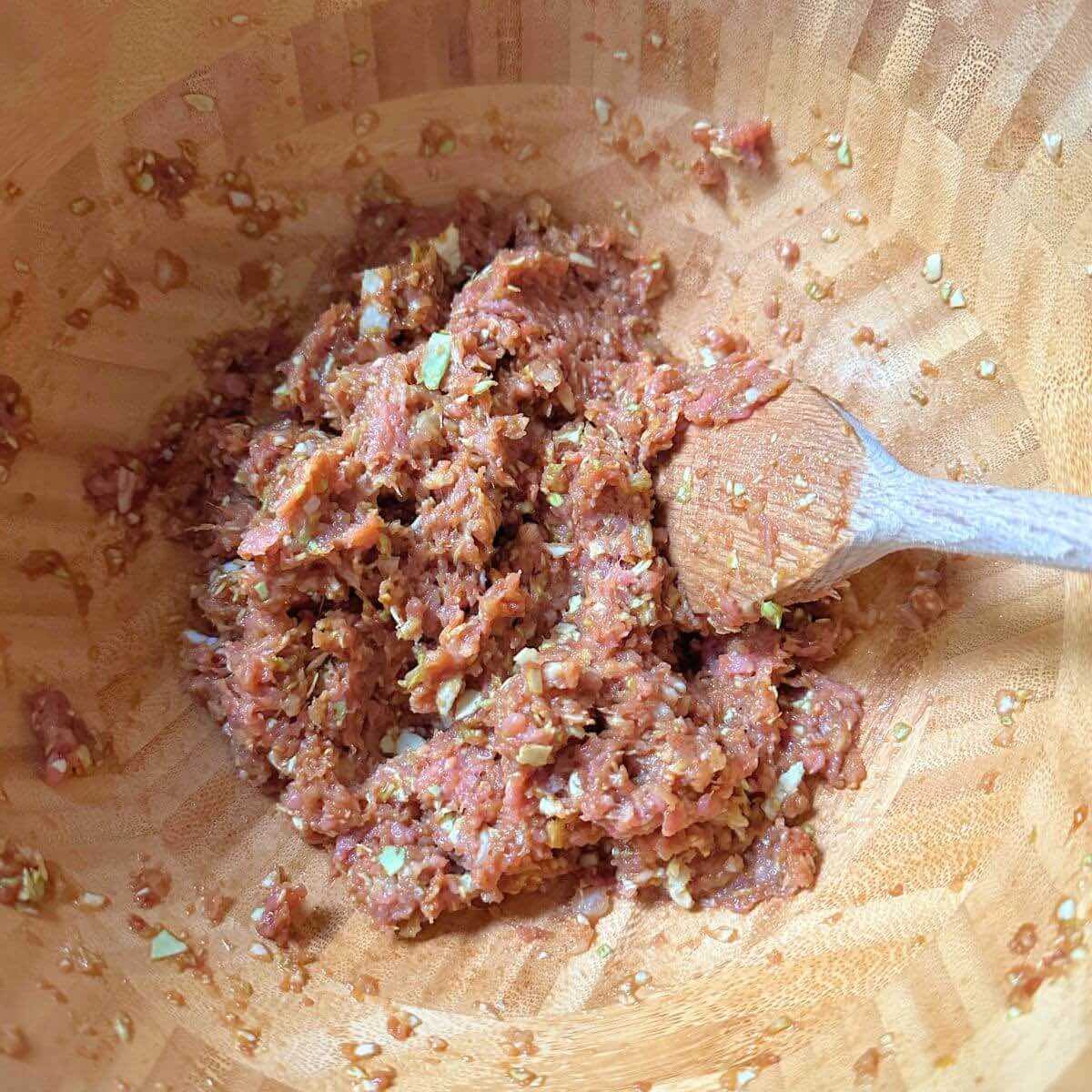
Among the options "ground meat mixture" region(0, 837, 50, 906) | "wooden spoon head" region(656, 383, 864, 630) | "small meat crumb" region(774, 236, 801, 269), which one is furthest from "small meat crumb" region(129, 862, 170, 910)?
"small meat crumb" region(774, 236, 801, 269)

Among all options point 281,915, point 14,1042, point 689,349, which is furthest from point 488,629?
point 14,1042

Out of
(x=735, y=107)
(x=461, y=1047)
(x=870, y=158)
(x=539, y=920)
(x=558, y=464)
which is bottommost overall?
(x=461, y=1047)

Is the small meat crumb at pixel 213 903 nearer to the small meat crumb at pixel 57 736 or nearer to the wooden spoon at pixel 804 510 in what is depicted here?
the small meat crumb at pixel 57 736

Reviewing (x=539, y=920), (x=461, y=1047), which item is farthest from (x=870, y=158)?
(x=461, y=1047)

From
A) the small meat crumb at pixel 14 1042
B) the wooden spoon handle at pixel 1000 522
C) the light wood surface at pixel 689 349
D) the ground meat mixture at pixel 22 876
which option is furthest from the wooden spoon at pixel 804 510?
the small meat crumb at pixel 14 1042

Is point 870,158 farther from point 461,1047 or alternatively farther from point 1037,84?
point 461,1047

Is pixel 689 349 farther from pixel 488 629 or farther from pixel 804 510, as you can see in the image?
pixel 488 629

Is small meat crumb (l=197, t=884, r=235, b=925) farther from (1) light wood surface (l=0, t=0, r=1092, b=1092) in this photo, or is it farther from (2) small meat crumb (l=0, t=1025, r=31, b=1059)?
(2) small meat crumb (l=0, t=1025, r=31, b=1059)
